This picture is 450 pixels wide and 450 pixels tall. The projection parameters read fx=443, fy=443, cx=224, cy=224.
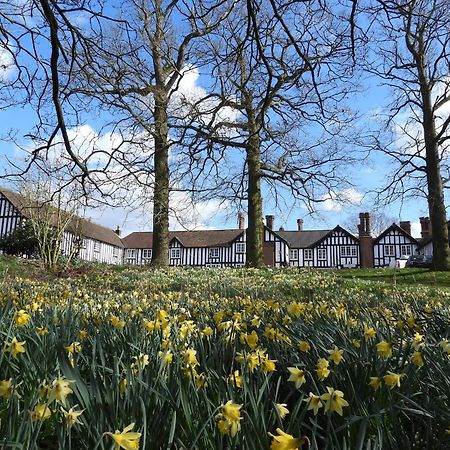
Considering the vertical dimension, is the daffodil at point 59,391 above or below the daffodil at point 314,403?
above

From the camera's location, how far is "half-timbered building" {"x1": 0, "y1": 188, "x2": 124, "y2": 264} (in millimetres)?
19900

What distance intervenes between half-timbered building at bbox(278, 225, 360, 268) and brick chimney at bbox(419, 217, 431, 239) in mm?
6913

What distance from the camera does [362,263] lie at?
44.8 meters

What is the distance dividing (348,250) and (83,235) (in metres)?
32.5

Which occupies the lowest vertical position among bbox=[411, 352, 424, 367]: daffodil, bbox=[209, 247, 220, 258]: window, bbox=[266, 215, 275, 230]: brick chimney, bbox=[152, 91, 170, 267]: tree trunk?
bbox=[411, 352, 424, 367]: daffodil

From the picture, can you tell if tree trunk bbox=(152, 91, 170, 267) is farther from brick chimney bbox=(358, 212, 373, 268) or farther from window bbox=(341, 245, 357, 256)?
window bbox=(341, 245, 357, 256)

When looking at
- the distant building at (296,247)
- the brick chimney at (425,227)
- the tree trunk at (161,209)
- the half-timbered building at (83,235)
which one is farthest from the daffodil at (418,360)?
the brick chimney at (425,227)

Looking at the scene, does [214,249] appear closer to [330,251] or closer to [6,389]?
[330,251]

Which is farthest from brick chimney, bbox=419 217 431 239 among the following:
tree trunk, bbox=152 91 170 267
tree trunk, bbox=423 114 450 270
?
tree trunk, bbox=152 91 170 267

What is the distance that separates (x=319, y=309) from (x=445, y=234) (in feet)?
55.3

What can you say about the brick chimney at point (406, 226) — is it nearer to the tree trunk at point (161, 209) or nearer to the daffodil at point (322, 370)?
the tree trunk at point (161, 209)

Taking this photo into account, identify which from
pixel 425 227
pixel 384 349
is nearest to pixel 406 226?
pixel 425 227

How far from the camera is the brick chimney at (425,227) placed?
44.9 m

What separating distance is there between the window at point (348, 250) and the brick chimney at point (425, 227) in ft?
23.4
